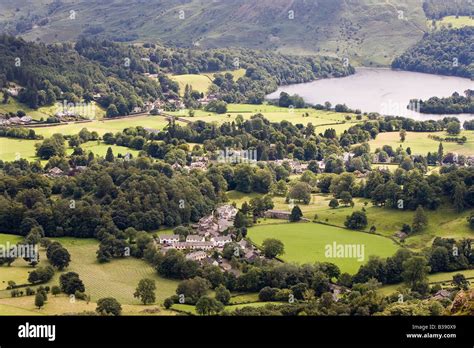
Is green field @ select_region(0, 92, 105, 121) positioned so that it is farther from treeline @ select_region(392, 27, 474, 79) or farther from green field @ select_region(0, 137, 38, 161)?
treeline @ select_region(392, 27, 474, 79)

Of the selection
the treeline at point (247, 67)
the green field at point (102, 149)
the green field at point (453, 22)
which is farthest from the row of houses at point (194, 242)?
the green field at point (453, 22)

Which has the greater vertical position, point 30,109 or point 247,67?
point 247,67

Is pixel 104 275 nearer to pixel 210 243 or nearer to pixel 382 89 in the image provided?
pixel 210 243

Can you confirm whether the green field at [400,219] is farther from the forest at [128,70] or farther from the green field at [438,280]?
the forest at [128,70]

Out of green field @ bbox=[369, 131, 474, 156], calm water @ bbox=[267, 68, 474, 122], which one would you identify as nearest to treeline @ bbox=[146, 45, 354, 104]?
calm water @ bbox=[267, 68, 474, 122]

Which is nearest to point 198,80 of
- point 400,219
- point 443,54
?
point 443,54

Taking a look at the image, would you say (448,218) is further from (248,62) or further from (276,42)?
(276,42)
